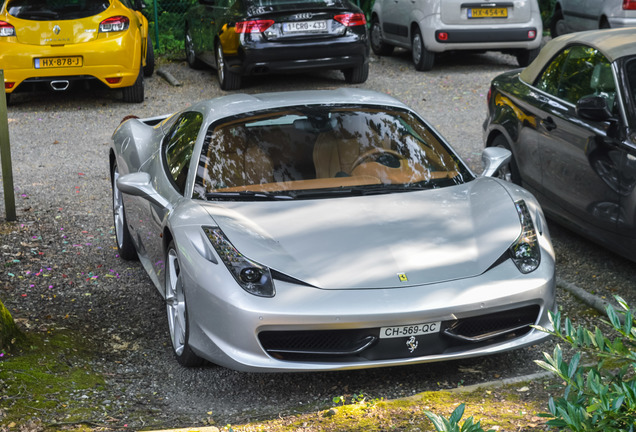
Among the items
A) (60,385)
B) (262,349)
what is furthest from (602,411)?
(60,385)

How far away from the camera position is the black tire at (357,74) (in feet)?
43.2

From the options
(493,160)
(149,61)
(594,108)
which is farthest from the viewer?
(149,61)

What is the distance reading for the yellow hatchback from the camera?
11.6 meters

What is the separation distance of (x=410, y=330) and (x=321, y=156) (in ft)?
5.04

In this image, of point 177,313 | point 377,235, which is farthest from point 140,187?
point 377,235

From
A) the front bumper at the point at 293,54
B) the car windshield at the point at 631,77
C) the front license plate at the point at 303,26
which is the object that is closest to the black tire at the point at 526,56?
the front bumper at the point at 293,54

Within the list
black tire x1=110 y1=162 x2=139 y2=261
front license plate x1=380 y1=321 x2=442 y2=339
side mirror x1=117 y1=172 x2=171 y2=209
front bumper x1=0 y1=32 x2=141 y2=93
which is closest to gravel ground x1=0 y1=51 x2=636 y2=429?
black tire x1=110 y1=162 x2=139 y2=261

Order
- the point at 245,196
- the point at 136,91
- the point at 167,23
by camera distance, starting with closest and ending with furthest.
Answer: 1. the point at 245,196
2. the point at 136,91
3. the point at 167,23

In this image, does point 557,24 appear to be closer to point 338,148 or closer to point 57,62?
point 57,62

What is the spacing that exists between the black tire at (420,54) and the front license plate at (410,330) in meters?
10.4

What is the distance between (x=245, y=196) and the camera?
4.95 m

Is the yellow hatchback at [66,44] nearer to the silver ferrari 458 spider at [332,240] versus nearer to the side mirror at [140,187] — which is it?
the silver ferrari 458 spider at [332,240]

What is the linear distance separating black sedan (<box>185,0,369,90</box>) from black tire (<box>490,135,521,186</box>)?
16.6ft

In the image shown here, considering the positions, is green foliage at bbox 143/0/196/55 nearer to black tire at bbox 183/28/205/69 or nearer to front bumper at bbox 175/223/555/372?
black tire at bbox 183/28/205/69
